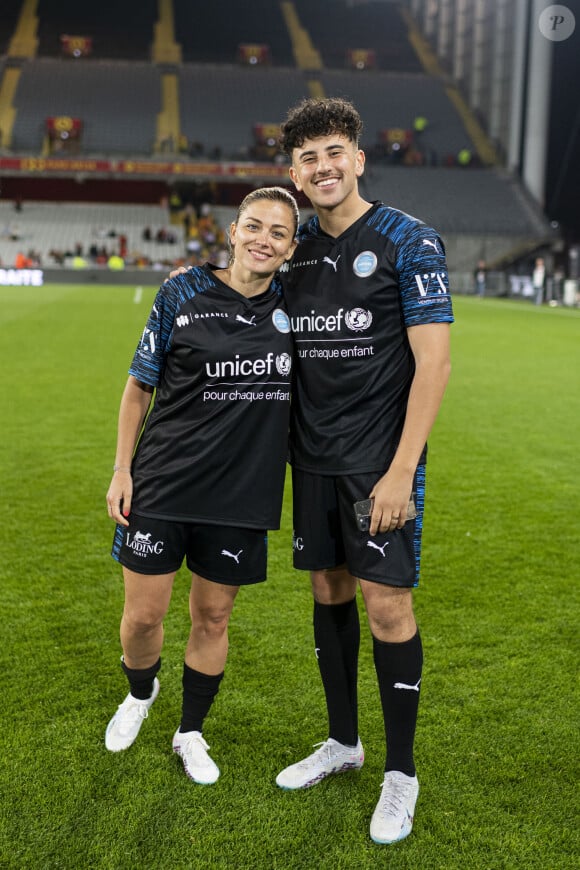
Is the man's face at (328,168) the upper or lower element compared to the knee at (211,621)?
upper

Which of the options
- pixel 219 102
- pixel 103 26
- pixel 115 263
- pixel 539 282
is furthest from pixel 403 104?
pixel 539 282

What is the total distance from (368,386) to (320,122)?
2.36 feet

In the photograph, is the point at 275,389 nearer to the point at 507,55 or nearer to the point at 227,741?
the point at 227,741

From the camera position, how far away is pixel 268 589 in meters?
3.92

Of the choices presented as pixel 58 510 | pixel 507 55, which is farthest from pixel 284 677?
pixel 507 55

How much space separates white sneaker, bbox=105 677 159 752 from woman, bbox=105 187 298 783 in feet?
0.85

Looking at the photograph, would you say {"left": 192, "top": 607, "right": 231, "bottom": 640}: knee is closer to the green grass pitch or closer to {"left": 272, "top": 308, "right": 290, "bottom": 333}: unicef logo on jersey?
the green grass pitch

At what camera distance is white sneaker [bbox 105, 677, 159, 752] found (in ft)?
8.70

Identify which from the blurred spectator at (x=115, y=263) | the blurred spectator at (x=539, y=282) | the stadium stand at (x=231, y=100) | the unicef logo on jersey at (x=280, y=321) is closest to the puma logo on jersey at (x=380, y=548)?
the unicef logo on jersey at (x=280, y=321)

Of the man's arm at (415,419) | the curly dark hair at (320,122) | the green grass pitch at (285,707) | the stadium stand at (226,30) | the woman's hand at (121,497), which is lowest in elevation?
the green grass pitch at (285,707)

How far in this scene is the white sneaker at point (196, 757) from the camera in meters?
2.49

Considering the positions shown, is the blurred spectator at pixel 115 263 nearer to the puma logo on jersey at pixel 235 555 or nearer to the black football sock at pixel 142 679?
the black football sock at pixel 142 679

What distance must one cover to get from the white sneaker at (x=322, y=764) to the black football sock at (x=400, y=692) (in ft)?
0.64

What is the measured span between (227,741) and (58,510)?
2.73m
